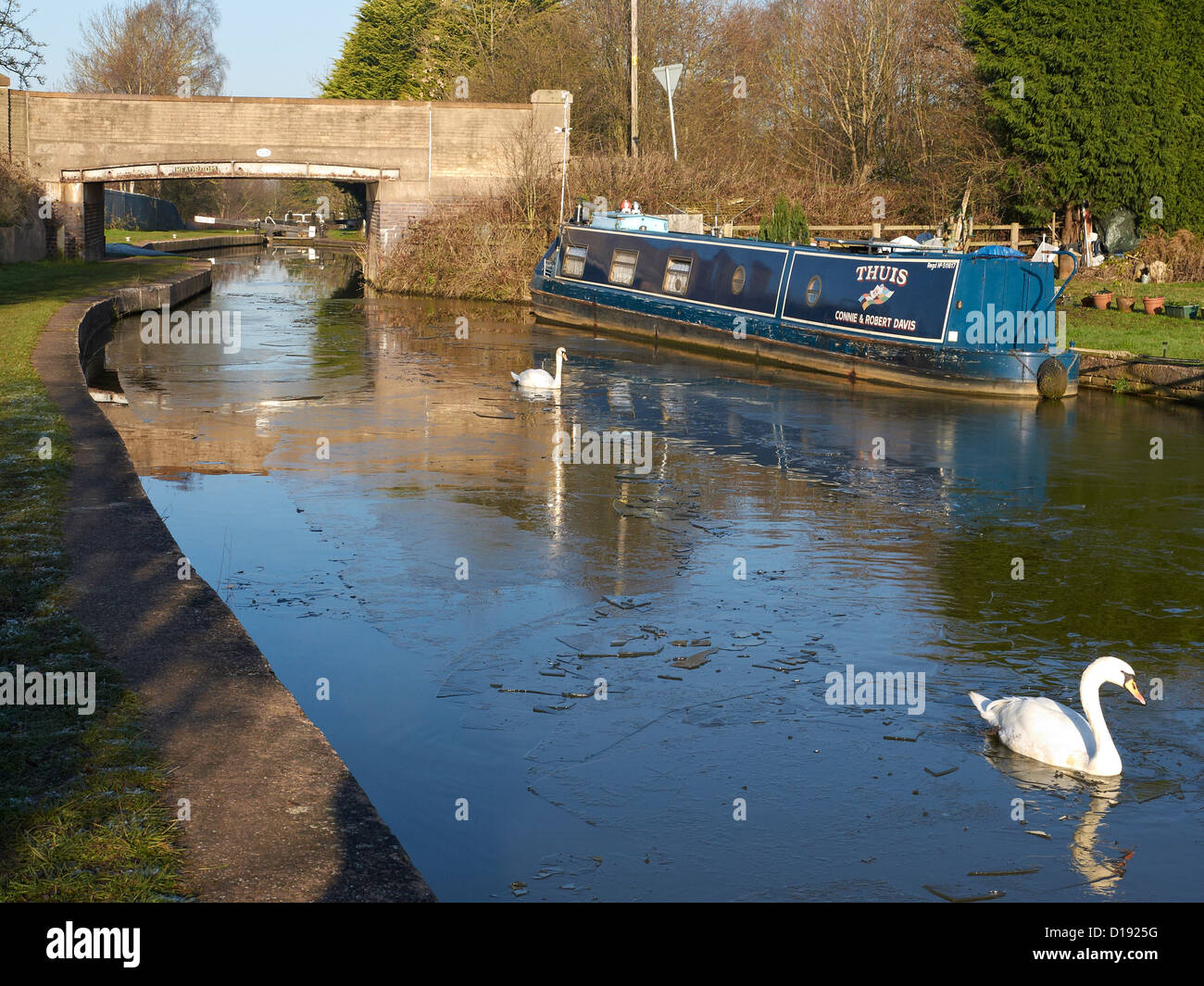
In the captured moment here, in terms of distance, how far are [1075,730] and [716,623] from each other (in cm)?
240

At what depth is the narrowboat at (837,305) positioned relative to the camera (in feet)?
58.2

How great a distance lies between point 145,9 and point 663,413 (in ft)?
231

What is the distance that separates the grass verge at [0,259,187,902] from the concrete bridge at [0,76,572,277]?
92.9 ft

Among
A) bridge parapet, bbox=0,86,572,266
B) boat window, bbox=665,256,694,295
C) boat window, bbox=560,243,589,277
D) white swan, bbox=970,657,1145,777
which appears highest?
bridge parapet, bbox=0,86,572,266

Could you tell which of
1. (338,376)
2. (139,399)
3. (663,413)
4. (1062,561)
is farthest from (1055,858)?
(338,376)

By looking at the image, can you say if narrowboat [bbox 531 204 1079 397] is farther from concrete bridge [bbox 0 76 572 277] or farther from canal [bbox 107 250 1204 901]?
concrete bridge [bbox 0 76 572 277]

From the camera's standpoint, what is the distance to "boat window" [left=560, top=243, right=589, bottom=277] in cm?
2602

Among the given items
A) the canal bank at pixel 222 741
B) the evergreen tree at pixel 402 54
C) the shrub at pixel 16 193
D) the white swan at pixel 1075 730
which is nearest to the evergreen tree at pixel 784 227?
the shrub at pixel 16 193

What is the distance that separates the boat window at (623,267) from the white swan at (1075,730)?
19.1 m

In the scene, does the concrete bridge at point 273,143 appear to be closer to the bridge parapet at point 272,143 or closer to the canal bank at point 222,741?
the bridge parapet at point 272,143

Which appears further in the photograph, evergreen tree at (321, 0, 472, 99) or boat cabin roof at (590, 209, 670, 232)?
evergreen tree at (321, 0, 472, 99)

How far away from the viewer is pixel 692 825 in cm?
523

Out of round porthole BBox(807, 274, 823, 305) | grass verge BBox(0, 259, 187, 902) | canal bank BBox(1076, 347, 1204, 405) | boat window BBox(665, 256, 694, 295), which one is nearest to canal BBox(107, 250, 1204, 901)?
canal bank BBox(1076, 347, 1204, 405)

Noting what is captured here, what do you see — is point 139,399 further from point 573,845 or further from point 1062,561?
point 573,845
